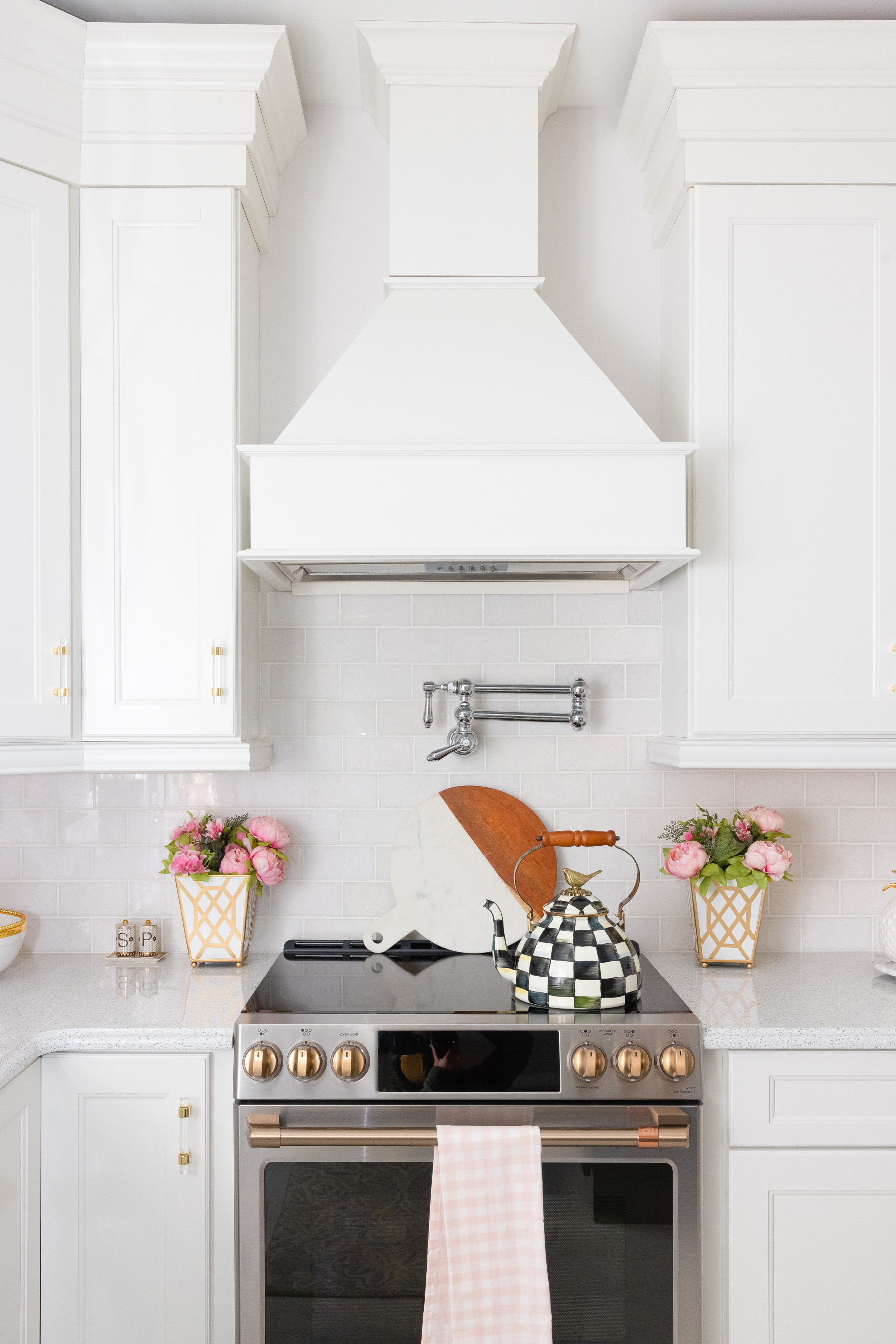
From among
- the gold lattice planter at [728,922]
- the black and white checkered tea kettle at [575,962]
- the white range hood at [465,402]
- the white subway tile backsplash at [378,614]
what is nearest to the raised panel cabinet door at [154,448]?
the white range hood at [465,402]

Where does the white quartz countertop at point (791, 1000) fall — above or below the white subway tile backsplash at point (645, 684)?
below

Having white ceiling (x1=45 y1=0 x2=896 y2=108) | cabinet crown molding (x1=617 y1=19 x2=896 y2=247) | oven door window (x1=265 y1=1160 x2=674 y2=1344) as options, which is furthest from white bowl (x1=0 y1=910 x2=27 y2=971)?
cabinet crown molding (x1=617 y1=19 x2=896 y2=247)

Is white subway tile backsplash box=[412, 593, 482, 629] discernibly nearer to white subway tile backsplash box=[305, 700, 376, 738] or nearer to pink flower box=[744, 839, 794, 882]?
white subway tile backsplash box=[305, 700, 376, 738]

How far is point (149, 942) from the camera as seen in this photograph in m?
2.15

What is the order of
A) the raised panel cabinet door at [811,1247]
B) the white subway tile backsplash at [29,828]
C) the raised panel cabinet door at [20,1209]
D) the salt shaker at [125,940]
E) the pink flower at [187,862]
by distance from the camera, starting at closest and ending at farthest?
the raised panel cabinet door at [20,1209]
the raised panel cabinet door at [811,1247]
the pink flower at [187,862]
the salt shaker at [125,940]
the white subway tile backsplash at [29,828]

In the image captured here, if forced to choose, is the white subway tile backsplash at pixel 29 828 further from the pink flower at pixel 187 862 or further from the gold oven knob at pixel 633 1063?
the gold oven knob at pixel 633 1063

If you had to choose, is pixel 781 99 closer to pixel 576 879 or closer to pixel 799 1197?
pixel 576 879

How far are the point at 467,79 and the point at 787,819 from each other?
1.78 m

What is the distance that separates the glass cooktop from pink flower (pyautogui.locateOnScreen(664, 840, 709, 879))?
216mm

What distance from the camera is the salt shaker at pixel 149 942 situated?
2.14 metres

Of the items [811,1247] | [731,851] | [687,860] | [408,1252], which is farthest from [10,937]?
[811,1247]

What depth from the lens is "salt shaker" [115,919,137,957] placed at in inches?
83.8

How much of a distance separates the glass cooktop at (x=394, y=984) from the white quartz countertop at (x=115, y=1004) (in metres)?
0.08

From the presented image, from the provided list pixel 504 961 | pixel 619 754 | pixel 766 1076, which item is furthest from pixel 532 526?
pixel 766 1076
